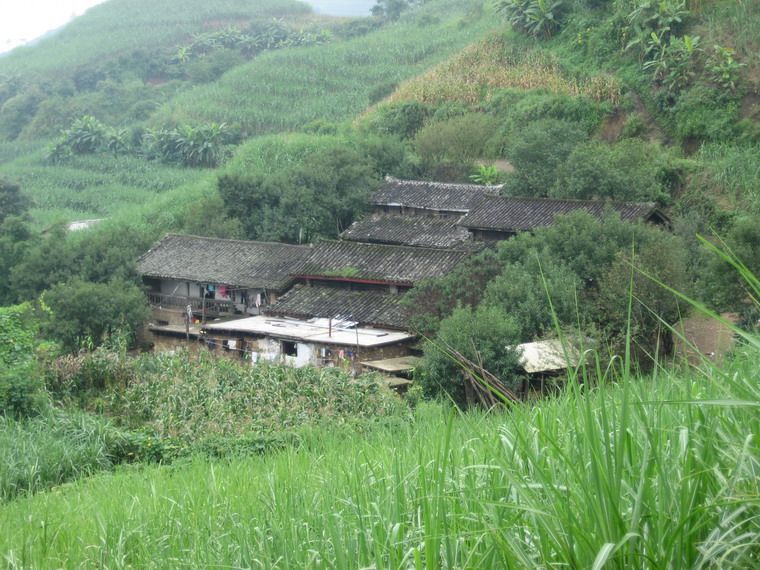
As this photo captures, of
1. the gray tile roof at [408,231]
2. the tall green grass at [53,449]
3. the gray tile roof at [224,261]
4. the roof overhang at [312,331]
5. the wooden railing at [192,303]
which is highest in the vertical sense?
the tall green grass at [53,449]

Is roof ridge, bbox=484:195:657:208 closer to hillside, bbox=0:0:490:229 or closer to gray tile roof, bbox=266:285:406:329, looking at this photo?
gray tile roof, bbox=266:285:406:329

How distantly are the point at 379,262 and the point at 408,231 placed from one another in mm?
3828

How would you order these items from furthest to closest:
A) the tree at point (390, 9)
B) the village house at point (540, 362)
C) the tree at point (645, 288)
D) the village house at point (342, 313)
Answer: the tree at point (390, 9) < the village house at point (342, 313) < the tree at point (645, 288) < the village house at point (540, 362)

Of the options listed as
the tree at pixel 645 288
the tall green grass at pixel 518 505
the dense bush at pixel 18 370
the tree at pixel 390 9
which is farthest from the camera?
the tree at pixel 390 9

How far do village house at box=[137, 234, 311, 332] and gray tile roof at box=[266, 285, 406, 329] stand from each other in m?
1.01

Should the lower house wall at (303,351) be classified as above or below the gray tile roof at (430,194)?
below

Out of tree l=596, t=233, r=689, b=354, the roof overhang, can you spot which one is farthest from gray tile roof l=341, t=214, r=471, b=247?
tree l=596, t=233, r=689, b=354

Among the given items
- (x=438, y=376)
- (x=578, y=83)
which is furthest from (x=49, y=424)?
(x=578, y=83)

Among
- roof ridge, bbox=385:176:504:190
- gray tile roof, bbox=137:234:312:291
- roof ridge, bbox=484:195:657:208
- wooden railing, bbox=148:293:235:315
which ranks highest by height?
roof ridge, bbox=484:195:657:208

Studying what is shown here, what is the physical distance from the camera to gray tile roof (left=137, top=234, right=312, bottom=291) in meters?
22.3

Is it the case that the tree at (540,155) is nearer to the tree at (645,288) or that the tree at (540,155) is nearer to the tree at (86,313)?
the tree at (645,288)

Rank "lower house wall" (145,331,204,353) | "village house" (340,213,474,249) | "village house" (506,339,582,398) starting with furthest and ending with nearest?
"village house" (340,213,474,249)
"lower house wall" (145,331,204,353)
"village house" (506,339,582,398)

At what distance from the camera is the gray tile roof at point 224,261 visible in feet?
73.3

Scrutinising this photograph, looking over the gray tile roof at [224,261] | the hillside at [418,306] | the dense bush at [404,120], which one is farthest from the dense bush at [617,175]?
the dense bush at [404,120]
